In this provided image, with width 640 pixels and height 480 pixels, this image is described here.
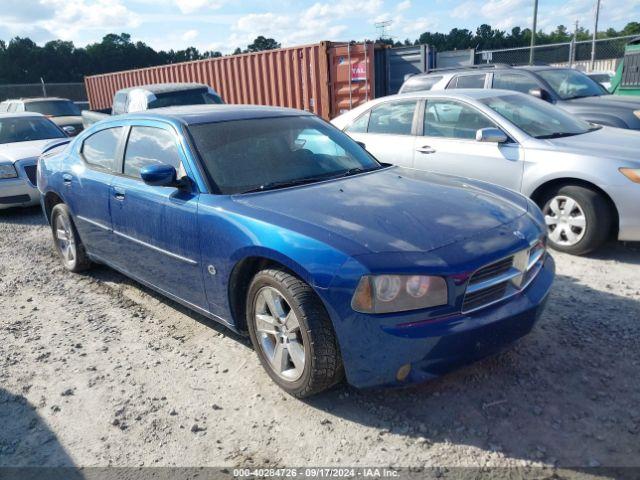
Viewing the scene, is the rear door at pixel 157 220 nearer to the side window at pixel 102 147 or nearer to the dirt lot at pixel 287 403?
the side window at pixel 102 147

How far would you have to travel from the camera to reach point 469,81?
9.11 m

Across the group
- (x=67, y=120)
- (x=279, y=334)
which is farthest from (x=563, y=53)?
(x=279, y=334)

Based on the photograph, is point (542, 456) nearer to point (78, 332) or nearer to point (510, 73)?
point (78, 332)

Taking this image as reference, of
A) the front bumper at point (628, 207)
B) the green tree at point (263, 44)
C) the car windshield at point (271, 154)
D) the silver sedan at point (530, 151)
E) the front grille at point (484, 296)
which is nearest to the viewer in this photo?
the front grille at point (484, 296)

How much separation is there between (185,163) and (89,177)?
1.41 metres

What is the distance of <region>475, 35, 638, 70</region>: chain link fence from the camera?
1586cm

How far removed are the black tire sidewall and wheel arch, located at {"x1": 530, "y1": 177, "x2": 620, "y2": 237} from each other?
3342mm

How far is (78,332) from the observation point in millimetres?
4023

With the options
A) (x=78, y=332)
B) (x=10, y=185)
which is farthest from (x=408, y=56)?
(x=78, y=332)

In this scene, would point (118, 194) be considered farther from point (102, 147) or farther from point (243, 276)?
point (243, 276)

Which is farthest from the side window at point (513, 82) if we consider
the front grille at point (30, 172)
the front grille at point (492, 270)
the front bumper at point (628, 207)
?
the front grille at point (30, 172)

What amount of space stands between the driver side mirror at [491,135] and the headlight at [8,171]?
21.0ft

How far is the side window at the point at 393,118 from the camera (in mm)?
6215

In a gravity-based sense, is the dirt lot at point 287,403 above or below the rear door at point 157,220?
below
